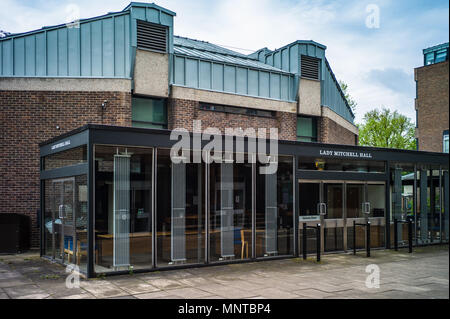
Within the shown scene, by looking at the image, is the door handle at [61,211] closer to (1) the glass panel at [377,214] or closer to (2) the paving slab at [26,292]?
(2) the paving slab at [26,292]

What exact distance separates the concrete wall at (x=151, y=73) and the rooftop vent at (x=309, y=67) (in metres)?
6.73

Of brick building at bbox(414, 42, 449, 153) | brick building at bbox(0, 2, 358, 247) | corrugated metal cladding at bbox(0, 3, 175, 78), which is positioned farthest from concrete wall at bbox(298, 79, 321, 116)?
brick building at bbox(414, 42, 449, 153)

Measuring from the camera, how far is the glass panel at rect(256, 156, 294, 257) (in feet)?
37.7

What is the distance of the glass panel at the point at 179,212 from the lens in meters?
10.0

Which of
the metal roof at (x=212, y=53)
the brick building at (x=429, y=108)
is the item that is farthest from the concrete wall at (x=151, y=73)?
the brick building at (x=429, y=108)

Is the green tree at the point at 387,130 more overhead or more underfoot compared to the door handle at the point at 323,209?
more overhead

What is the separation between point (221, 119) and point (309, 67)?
210 inches

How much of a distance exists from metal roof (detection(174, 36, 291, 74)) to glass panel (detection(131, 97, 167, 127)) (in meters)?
3.12

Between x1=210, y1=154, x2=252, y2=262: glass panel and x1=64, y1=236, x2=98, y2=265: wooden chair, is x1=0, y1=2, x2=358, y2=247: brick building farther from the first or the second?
x1=210, y1=154, x2=252, y2=262: glass panel

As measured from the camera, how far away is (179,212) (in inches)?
406

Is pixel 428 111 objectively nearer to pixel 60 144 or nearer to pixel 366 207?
pixel 366 207

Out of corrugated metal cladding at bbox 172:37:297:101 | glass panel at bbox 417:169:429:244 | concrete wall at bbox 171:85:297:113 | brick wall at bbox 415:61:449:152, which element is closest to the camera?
glass panel at bbox 417:169:429:244

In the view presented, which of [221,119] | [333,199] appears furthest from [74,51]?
[333,199]
